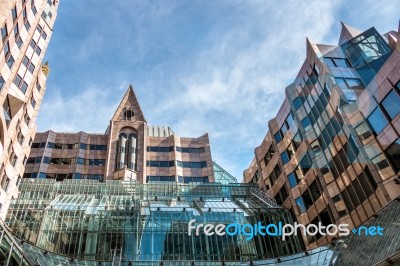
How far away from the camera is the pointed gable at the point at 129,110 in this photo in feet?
218

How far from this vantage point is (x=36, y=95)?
44.4 metres

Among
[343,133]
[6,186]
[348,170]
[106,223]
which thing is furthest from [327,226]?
[6,186]

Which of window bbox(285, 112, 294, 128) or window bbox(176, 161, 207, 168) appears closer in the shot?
window bbox(285, 112, 294, 128)

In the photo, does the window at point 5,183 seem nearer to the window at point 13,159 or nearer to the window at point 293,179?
the window at point 13,159

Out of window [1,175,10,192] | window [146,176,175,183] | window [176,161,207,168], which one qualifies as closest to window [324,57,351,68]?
window [176,161,207,168]

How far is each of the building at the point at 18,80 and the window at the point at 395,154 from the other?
34.8m

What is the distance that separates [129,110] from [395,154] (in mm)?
52249

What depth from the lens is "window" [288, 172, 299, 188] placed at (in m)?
38.7

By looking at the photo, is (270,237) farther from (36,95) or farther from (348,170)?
(36,95)

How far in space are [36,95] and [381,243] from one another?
1682 inches

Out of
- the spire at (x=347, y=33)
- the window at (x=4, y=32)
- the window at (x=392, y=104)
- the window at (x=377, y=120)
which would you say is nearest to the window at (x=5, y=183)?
the window at (x=4, y=32)

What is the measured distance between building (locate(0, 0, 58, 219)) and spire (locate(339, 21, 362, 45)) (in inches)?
1400

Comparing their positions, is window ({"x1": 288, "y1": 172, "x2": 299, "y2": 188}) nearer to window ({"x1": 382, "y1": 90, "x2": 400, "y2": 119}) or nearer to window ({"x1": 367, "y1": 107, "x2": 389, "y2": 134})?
window ({"x1": 367, "y1": 107, "x2": 389, "y2": 134})

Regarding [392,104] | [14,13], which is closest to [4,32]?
[14,13]
